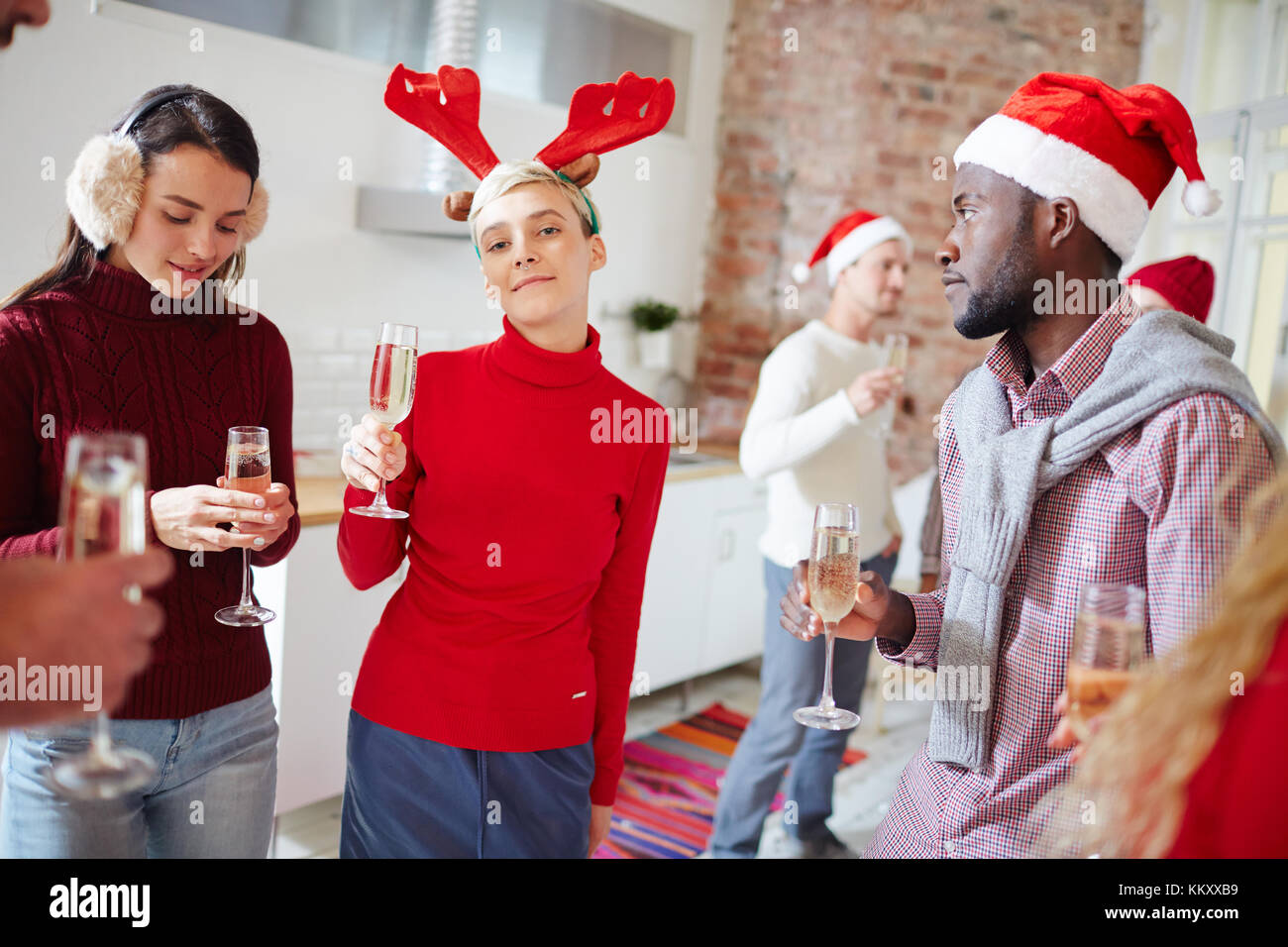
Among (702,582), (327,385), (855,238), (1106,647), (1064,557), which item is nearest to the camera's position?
(1106,647)

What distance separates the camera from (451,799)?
4.77 ft

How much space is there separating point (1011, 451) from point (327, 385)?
103 inches

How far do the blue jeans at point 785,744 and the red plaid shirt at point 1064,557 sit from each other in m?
1.32

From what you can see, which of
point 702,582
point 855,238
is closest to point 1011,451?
point 855,238

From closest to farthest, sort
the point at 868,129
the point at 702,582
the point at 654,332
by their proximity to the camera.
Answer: the point at 702,582 < the point at 868,129 < the point at 654,332

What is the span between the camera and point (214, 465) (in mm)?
1478

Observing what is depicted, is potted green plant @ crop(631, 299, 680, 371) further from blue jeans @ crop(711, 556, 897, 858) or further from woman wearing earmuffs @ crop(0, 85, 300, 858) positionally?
woman wearing earmuffs @ crop(0, 85, 300, 858)

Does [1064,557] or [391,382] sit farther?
[391,382]

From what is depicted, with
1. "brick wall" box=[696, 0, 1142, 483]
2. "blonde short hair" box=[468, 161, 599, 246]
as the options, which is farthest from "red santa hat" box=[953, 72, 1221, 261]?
"brick wall" box=[696, 0, 1142, 483]

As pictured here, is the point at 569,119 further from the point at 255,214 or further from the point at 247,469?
the point at 247,469

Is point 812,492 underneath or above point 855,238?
underneath

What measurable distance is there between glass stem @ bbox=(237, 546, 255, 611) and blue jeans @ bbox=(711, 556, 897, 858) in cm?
162

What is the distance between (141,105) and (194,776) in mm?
955

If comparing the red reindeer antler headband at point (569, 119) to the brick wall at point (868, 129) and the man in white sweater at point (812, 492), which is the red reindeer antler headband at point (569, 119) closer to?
the man in white sweater at point (812, 492)
